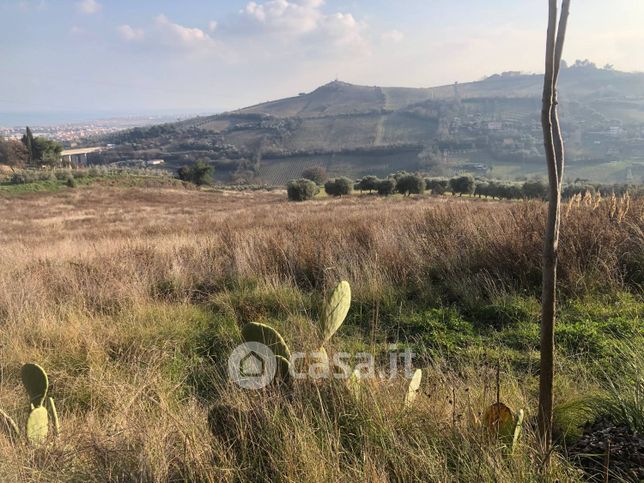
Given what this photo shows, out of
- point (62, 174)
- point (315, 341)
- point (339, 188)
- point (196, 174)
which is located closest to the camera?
point (315, 341)

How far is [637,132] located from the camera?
96250 mm

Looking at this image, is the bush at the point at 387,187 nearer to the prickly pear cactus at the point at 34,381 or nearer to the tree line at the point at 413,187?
the tree line at the point at 413,187

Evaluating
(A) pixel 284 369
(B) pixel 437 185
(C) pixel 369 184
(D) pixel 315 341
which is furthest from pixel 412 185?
(A) pixel 284 369

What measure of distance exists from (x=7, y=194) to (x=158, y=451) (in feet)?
139

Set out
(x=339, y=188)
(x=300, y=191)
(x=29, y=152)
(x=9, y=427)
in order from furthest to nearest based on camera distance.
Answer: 1. (x=29, y=152)
2. (x=339, y=188)
3. (x=300, y=191)
4. (x=9, y=427)

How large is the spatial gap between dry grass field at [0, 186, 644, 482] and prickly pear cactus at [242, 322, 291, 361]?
0.26 meters

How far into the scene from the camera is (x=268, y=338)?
8.19 feet

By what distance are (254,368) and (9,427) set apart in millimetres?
1416

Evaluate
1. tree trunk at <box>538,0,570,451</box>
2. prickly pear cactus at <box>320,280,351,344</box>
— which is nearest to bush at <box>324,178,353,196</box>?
prickly pear cactus at <box>320,280,351,344</box>

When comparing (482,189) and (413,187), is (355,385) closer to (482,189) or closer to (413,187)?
(413,187)

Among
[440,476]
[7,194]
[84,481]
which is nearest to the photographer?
[440,476]

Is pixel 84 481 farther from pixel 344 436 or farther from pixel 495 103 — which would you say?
pixel 495 103

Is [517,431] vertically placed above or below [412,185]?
above

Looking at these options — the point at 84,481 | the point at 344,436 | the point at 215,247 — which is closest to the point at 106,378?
the point at 84,481
